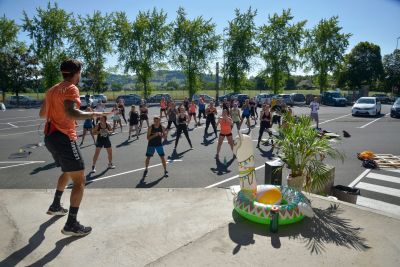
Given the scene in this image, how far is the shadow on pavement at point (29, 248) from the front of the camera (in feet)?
12.2

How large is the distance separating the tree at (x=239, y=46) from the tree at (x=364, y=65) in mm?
26590

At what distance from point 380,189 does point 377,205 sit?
1.15 meters

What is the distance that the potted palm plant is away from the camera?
5.94 meters

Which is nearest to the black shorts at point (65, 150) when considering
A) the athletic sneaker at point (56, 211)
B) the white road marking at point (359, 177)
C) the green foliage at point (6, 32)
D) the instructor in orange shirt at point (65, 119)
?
the instructor in orange shirt at point (65, 119)

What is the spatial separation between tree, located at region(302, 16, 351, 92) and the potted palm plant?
45707 mm

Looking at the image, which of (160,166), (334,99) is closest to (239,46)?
(334,99)

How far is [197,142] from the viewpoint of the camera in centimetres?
1413

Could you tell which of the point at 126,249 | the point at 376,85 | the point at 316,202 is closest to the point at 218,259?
the point at 126,249

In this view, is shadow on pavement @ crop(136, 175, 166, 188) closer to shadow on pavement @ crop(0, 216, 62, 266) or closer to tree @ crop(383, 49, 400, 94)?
shadow on pavement @ crop(0, 216, 62, 266)

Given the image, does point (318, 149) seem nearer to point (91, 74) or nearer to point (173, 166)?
point (173, 166)

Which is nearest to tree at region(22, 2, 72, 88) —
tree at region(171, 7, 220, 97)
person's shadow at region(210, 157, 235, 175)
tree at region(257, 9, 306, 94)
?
tree at region(171, 7, 220, 97)

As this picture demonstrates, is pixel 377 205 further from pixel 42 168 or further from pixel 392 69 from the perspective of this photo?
pixel 392 69

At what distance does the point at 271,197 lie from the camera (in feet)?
17.4

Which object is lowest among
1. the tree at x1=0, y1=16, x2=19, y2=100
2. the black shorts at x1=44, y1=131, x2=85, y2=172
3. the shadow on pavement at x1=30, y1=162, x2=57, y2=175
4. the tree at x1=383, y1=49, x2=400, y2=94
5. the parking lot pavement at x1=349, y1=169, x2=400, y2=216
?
the parking lot pavement at x1=349, y1=169, x2=400, y2=216
